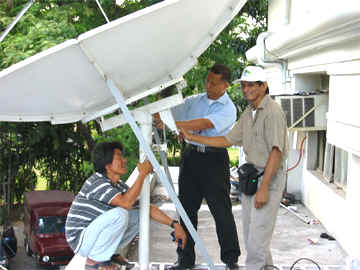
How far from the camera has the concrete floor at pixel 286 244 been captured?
5488 millimetres

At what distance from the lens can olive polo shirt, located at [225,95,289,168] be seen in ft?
12.3

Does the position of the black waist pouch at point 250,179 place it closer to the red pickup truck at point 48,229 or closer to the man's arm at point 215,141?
the man's arm at point 215,141

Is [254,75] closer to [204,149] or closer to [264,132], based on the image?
[264,132]

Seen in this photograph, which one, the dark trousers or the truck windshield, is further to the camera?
the truck windshield

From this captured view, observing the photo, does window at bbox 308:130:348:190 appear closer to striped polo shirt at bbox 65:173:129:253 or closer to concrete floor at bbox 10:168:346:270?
concrete floor at bbox 10:168:346:270

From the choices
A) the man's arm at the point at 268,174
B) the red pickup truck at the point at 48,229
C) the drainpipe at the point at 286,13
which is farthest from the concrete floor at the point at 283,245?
the red pickup truck at the point at 48,229

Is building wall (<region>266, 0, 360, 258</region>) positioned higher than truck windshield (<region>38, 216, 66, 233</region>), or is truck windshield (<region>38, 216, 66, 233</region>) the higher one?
building wall (<region>266, 0, 360, 258</region>)

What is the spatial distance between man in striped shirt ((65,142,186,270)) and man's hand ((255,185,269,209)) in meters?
0.56

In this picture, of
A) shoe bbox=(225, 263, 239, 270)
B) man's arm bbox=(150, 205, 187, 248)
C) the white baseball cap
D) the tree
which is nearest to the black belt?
man's arm bbox=(150, 205, 187, 248)

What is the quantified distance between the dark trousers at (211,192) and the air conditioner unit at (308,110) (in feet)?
10.5

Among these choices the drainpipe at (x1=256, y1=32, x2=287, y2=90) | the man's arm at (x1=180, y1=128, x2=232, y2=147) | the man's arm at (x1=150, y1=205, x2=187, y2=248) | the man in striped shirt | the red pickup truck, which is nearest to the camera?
the man in striped shirt

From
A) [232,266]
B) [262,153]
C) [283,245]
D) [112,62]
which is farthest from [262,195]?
[283,245]

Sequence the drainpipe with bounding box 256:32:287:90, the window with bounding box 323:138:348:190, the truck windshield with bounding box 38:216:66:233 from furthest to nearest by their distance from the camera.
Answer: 1. the truck windshield with bounding box 38:216:66:233
2. the drainpipe with bounding box 256:32:287:90
3. the window with bounding box 323:138:348:190

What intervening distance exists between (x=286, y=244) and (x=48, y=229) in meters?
6.02
